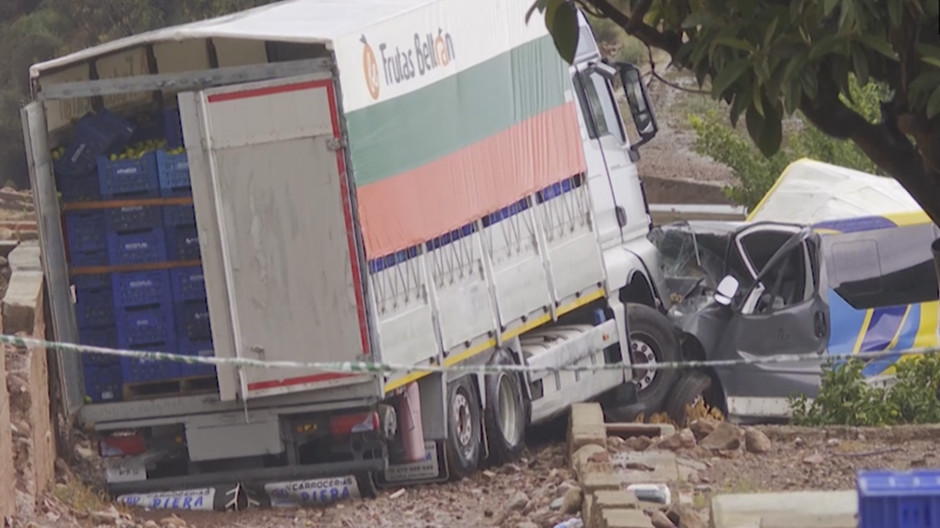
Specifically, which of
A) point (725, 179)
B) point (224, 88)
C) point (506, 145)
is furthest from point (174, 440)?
point (725, 179)

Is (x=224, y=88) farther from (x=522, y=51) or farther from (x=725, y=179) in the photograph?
(x=725, y=179)

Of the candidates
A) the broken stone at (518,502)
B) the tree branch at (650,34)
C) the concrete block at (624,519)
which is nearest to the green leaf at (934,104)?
the tree branch at (650,34)

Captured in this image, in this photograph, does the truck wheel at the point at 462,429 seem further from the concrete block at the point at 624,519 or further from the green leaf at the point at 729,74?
the green leaf at the point at 729,74

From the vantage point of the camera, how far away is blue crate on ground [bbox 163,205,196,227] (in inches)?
480

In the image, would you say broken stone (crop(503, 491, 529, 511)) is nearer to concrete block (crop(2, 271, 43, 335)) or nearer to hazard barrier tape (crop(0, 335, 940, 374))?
hazard barrier tape (crop(0, 335, 940, 374))

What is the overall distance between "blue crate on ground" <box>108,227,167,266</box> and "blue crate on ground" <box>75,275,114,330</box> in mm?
218

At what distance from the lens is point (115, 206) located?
40.1 feet

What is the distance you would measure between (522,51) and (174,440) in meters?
4.32

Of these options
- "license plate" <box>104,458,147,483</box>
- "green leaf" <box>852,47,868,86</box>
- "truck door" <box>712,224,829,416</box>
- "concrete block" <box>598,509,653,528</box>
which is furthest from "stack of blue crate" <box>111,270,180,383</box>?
"green leaf" <box>852,47,868,86</box>

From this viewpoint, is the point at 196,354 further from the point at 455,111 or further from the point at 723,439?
the point at 723,439

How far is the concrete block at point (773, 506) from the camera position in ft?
27.5

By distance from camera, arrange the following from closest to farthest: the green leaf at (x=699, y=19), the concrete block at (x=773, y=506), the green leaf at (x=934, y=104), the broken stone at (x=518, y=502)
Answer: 1. the green leaf at (x=934, y=104)
2. the green leaf at (x=699, y=19)
3. the concrete block at (x=773, y=506)
4. the broken stone at (x=518, y=502)

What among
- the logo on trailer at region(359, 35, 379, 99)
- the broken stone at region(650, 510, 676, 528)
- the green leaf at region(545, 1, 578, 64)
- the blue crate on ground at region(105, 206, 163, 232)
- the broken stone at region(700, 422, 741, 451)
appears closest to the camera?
the green leaf at region(545, 1, 578, 64)

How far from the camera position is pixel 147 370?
12.5 m
